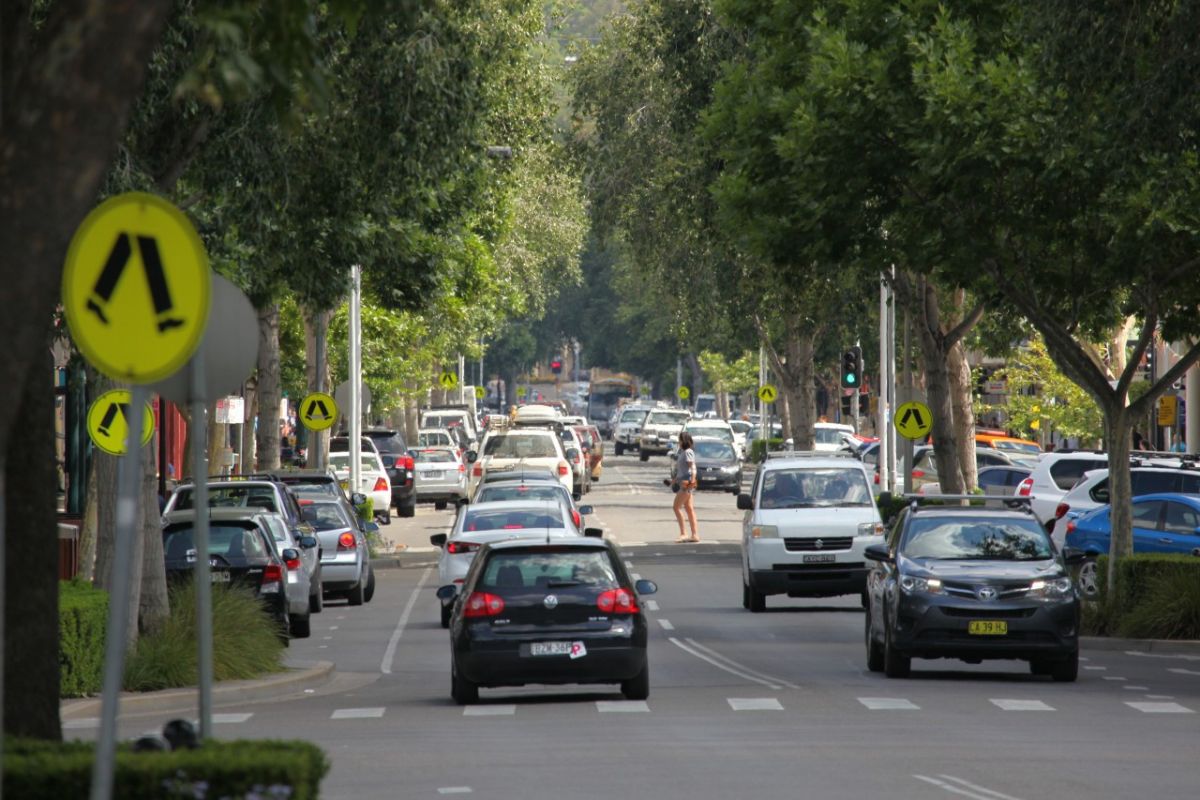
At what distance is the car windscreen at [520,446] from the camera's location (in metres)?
47.8

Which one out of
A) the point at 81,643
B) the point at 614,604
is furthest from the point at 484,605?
the point at 81,643

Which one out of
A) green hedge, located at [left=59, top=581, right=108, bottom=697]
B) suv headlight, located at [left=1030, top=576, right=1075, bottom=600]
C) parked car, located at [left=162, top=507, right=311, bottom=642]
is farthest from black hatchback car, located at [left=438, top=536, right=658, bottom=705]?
parked car, located at [left=162, top=507, right=311, bottom=642]

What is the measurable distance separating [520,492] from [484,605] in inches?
497

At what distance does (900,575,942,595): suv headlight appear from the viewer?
1925 cm

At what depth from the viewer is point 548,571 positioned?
17.9 m

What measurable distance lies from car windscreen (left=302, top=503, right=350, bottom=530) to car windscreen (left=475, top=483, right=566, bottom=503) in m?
1.87

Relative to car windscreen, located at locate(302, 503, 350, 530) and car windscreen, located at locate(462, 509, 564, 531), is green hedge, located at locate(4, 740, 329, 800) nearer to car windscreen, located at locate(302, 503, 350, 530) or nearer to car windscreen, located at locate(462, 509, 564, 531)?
car windscreen, located at locate(462, 509, 564, 531)

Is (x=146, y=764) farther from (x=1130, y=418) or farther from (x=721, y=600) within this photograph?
(x=721, y=600)

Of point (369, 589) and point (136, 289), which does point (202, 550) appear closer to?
point (136, 289)

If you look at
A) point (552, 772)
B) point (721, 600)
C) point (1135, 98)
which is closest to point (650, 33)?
point (721, 600)

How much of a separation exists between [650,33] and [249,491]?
1259 centimetres

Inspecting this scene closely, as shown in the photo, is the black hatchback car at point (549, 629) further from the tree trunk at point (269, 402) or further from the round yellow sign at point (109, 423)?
the tree trunk at point (269, 402)

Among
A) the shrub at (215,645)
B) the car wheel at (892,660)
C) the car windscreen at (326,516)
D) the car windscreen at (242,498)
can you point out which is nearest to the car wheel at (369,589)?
the car windscreen at (326,516)

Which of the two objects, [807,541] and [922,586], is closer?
[922,586]
